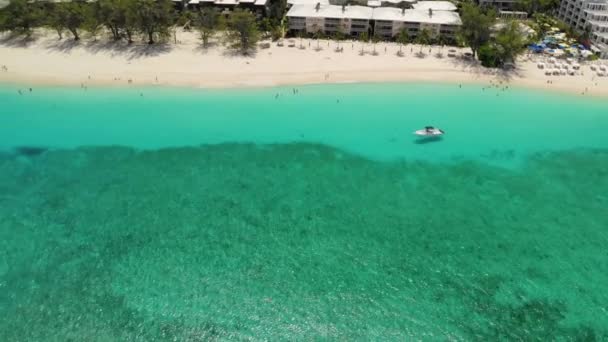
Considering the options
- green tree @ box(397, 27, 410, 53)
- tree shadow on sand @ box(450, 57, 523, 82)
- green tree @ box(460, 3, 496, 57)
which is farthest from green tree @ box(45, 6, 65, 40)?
green tree @ box(460, 3, 496, 57)

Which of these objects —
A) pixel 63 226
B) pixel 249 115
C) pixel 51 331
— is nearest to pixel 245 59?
pixel 249 115

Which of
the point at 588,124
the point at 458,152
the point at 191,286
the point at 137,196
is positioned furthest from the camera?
the point at 588,124

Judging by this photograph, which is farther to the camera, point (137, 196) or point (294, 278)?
point (137, 196)

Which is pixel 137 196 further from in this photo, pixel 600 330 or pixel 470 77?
pixel 470 77

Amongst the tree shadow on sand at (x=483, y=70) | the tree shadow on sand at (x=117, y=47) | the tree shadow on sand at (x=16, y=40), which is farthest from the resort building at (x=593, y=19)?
the tree shadow on sand at (x=16, y=40)

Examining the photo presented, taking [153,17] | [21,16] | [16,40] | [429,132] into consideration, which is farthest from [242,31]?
[16,40]

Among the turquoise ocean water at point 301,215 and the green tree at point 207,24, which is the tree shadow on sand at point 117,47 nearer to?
the green tree at point 207,24
